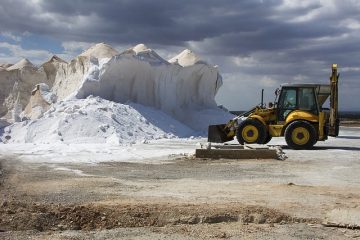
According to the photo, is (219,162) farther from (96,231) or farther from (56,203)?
(96,231)

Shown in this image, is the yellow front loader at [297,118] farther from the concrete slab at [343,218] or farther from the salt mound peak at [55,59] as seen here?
the salt mound peak at [55,59]

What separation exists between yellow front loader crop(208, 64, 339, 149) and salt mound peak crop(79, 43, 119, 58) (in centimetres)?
1327

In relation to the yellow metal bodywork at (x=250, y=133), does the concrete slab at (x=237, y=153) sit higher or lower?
lower

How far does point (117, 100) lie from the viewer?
91.5 ft

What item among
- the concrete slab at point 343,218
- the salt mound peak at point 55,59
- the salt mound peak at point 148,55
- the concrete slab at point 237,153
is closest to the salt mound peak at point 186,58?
the salt mound peak at point 148,55

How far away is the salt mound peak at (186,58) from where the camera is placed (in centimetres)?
3191

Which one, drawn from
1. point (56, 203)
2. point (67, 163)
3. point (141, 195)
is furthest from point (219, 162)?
point (56, 203)

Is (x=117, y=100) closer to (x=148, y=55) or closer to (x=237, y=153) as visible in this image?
(x=148, y=55)

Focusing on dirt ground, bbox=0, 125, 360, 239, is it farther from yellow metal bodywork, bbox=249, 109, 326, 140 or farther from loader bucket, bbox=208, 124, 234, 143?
loader bucket, bbox=208, 124, 234, 143

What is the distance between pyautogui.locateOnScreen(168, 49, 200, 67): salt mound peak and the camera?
3191 cm

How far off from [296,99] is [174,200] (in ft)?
36.6

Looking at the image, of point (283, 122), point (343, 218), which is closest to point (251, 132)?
point (283, 122)

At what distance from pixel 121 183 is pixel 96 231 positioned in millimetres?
3794

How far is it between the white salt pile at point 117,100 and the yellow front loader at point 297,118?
502cm
